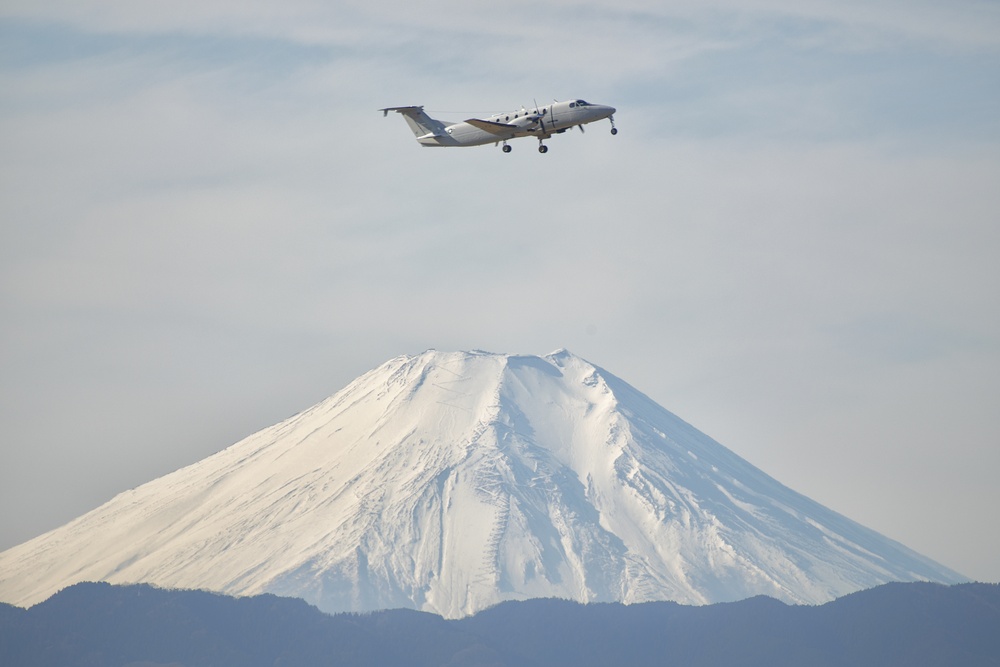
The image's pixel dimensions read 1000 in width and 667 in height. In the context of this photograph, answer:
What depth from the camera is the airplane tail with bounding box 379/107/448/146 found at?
13364 centimetres

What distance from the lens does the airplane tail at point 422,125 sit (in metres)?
134

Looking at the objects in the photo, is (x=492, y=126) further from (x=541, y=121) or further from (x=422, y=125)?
(x=422, y=125)

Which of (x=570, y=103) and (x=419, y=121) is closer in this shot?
(x=570, y=103)

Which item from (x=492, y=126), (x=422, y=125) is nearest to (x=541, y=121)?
(x=492, y=126)

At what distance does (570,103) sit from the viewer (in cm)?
12581

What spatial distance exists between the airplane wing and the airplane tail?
644 cm

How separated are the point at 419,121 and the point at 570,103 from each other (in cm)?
1739

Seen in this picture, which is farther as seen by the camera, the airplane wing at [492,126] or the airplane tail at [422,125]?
the airplane tail at [422,125]

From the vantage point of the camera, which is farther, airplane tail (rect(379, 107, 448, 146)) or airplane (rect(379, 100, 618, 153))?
airplane tail (rect(379, 107, 448, 146))

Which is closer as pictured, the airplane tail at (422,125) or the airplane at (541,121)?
the airplane at (541,121)

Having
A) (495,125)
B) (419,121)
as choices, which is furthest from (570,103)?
(419,121)

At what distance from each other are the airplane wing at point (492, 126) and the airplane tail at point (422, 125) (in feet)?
21.1

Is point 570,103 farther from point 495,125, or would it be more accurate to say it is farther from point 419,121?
point 419,121

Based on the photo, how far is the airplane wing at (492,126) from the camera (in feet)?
409
